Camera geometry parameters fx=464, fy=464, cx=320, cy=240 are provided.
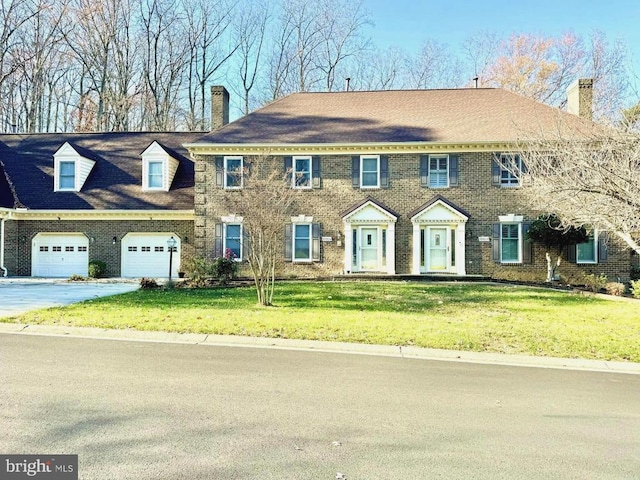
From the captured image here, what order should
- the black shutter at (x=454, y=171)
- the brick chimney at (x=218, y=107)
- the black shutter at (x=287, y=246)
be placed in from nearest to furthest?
the black shutter at (x=454, y=171)
the black shutter at (x=287, y=246)
the brick chimney at (x=218, y=107)

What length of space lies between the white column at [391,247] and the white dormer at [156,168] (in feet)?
34.0

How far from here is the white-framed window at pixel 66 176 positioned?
846 inches

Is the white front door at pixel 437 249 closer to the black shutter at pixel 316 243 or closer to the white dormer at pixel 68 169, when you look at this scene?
the black shutter at pixel 316 243

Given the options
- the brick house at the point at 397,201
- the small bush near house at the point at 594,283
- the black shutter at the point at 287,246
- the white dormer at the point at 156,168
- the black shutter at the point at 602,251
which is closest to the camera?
the small bush near house at the point at 594,283

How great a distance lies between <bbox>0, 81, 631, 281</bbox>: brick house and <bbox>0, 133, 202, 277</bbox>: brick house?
0.05m

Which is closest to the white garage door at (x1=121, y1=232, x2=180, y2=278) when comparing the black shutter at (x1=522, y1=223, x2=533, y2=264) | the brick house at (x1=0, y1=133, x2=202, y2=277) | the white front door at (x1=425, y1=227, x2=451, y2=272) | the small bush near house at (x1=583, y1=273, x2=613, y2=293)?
the brick house at (x1=0, y1=133, x2=202, y2=277)

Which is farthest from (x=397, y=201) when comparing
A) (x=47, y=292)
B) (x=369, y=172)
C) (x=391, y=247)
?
(x=47, y=292)

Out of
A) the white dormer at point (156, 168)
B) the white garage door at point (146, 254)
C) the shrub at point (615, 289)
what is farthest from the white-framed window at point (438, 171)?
the white dormer at point (156, 168)

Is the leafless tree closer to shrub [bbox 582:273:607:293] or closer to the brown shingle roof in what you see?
shrub [bbox 582:273:607:293]

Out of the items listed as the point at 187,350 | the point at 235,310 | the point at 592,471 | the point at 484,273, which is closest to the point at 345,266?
the point at 484,273

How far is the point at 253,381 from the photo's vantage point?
5.86 m

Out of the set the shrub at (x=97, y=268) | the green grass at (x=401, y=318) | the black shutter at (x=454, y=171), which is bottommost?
the green grass at (x=401, y=318)

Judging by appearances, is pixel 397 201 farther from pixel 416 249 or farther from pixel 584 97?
pixel 584 97

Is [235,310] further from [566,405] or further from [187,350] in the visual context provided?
[566,405]
